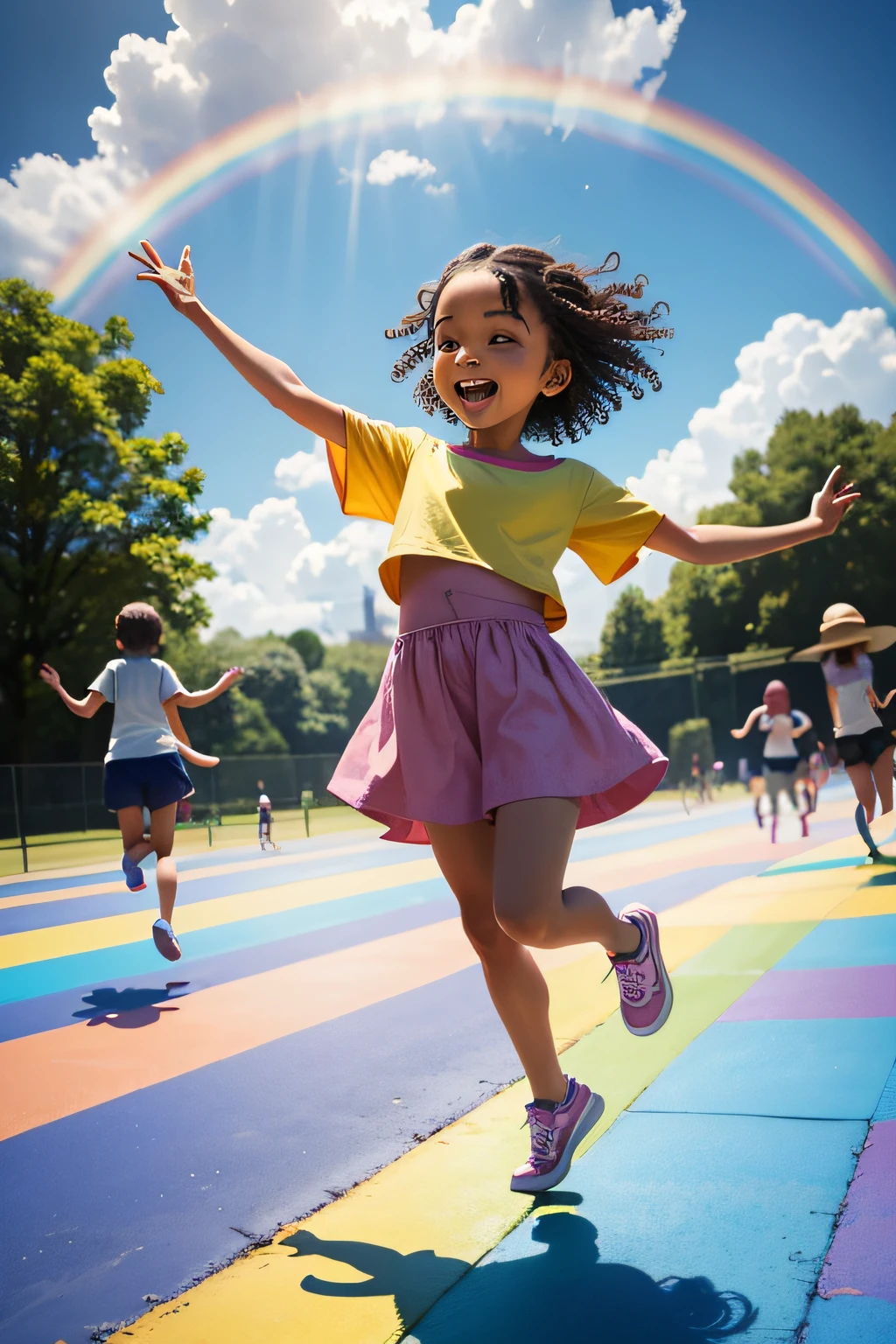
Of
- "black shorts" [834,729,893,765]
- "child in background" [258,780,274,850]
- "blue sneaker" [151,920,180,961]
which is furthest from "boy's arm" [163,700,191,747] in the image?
"child in background" [258,780,274,850]

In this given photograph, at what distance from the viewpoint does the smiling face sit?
2.23 metres

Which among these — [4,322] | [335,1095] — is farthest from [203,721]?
[335,1095]

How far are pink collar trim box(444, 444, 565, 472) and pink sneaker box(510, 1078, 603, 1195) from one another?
1273mm

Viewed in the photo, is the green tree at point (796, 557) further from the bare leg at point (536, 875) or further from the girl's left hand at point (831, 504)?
the bare leg at point (536, 875)

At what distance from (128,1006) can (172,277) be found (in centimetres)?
271

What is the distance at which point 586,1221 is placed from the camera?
6.32 ft

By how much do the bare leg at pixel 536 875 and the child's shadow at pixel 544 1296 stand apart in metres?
0.52

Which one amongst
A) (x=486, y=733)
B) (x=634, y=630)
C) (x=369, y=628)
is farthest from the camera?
(x=369, y=628)

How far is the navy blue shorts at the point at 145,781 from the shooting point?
14.8ft

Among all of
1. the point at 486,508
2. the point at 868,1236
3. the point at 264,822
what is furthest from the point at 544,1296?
the point at 264,822

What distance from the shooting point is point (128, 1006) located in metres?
3.95

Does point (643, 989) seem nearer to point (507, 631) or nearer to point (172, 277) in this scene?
point (507, 631)

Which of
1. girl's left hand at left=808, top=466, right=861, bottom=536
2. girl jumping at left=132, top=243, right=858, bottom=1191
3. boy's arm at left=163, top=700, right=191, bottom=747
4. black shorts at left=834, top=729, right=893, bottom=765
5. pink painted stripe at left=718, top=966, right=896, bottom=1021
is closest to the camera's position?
girl jumping at left=132, top=243, right=858, bottom=1191

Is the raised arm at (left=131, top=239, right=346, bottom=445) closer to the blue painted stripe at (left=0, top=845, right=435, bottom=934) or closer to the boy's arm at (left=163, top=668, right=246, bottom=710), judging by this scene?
the boy's arm at (left=163, top=668, right=246, bottom=710)
